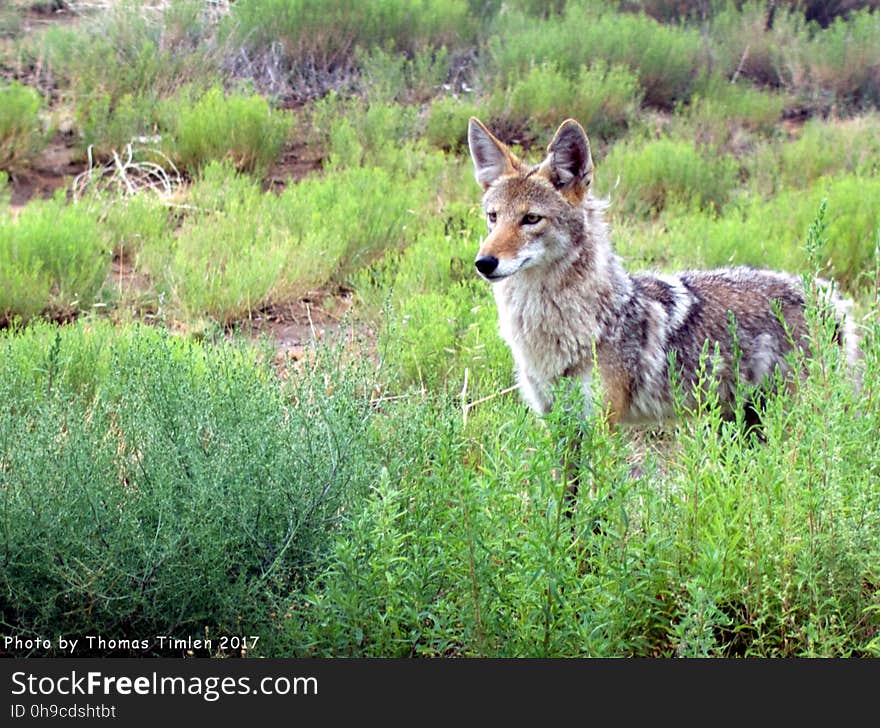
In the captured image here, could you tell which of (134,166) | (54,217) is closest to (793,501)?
(54,217)

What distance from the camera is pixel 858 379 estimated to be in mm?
5504

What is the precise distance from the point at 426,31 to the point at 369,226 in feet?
17.5

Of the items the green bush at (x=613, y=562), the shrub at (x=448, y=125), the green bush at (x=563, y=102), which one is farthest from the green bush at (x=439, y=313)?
the green bush at (x=563, y=102)

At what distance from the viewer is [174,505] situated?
3.65m

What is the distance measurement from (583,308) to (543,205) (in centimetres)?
51

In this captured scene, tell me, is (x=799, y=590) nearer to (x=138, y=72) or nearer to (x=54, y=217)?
(x=54, y=217)

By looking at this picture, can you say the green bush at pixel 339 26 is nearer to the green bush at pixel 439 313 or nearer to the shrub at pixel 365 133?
the shrub at pixel 365 133

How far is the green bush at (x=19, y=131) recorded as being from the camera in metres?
9.43

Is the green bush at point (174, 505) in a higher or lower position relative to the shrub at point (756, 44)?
higher

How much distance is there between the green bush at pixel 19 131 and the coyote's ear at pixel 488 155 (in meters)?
5.74

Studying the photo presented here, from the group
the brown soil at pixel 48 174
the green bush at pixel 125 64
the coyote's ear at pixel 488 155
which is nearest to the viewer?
the coyote's ear at pixel 488 155

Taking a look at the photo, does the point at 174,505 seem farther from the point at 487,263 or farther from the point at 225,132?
the point at 225,132

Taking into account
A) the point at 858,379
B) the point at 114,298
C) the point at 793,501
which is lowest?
the point at 114,298

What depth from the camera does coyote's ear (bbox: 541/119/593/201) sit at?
499cm
